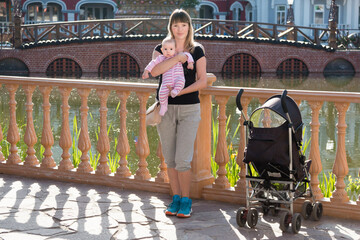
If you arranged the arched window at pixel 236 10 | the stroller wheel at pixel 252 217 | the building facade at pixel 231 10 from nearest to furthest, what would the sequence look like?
the stroller wheel at pixel 252 217 < the building facade at pixel 231 10 < the arched window at pixel 236 10

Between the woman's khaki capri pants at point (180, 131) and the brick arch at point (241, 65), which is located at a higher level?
the woman's khaki capri pants at point (180, 131)

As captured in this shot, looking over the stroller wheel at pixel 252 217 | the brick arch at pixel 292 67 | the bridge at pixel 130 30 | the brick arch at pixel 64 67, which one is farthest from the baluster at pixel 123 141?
the brick arch at pixel 292 67

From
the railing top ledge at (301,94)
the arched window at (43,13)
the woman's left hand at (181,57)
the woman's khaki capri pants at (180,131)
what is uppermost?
the arched window at (43,13)

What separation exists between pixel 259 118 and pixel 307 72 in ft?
87.7

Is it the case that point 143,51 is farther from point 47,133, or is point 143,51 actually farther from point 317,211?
point 317,211

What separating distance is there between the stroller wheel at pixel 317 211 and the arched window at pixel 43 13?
38357 mm

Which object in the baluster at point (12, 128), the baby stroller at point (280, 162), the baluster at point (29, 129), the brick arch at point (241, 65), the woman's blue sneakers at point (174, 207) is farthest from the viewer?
the brick arch at point (241, 65)

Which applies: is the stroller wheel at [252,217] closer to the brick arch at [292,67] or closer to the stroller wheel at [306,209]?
the stroller wheel at [306,209]

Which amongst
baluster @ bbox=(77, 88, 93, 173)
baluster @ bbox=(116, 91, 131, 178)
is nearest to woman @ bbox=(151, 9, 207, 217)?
baluster @ bbox=(116, 91, 131, 178)

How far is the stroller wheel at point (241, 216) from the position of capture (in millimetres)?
4207

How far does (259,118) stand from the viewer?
185 inches

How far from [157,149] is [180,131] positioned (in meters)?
0.89

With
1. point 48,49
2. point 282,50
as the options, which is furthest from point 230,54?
point 48,49

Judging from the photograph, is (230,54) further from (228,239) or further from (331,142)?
(228,239)
